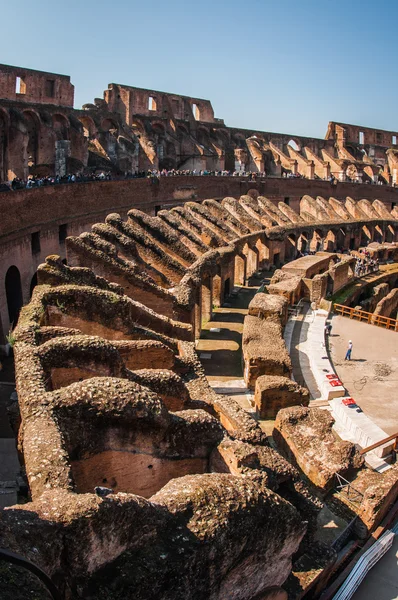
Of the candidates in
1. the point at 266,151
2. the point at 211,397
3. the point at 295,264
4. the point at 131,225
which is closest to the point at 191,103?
the point at 266,151

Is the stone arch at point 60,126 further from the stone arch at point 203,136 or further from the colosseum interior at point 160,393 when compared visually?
the stone arch at point 203,136

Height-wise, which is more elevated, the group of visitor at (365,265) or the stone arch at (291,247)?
the stone arch at (291,247)

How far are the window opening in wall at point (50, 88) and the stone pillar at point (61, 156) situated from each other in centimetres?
751

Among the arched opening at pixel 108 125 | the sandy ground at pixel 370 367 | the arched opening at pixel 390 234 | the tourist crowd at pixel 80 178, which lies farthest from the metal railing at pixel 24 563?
the arched opening at pixel 390 234

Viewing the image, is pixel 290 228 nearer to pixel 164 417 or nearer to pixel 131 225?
pixel 131 225

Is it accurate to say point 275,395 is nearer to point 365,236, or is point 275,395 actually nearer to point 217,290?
point 217,290

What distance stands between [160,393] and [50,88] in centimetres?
2658

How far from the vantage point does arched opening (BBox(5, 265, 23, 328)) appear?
735 inches

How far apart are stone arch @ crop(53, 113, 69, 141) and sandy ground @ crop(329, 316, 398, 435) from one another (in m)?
15.8

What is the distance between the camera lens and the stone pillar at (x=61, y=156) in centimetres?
2545

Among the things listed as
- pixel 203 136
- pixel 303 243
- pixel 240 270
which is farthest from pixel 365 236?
pixel 240 270

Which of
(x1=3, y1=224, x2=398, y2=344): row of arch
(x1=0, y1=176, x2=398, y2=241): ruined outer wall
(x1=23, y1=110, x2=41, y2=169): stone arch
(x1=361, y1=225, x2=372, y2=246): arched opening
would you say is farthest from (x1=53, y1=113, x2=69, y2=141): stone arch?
(x1=361, y1=225, x2=372, y2=246): arched opening

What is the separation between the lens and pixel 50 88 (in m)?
31.5

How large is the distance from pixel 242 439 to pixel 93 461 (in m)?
2.86
